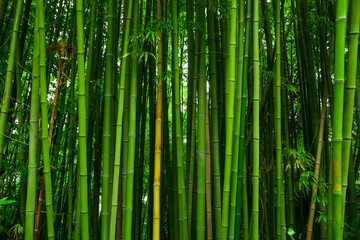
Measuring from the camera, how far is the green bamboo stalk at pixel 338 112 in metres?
1.26

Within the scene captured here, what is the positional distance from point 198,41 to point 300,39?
3.19ft

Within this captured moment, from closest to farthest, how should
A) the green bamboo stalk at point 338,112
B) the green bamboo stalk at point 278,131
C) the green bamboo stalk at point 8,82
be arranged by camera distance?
1. the green bamboo stalk at point 338,112
2. the green bamboo stalk at point 8,82
3. the green bamboo stalk at point 278,131

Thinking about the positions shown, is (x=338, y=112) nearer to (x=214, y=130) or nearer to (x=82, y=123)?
(x=214, y=130)

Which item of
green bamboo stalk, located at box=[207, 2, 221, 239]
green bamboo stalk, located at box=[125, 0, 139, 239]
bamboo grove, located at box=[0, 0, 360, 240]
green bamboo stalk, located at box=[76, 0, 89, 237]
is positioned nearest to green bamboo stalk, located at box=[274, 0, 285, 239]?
bamboo grove, located at box=[0, 0, 360, 240]

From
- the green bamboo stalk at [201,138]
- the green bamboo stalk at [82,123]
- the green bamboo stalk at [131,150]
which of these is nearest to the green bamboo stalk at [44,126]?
the green bamboo stalk at [82,123]

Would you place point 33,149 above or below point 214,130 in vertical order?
below

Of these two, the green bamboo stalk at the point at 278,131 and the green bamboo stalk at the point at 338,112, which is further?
the green bamboo stalk at the point at 278,131

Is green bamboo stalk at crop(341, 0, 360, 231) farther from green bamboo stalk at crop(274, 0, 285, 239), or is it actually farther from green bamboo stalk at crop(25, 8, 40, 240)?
green bamboo stalk at crop(25, 8, 40, 240)

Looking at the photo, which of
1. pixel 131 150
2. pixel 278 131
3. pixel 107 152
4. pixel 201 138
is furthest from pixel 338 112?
pixel 107 152

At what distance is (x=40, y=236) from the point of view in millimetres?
2654

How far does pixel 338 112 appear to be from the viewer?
50.5 inches

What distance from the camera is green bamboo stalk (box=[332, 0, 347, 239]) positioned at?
4.15ft

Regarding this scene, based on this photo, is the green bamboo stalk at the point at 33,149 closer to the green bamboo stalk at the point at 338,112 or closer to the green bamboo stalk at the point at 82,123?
the green bamboo stalk at the point at 82,123

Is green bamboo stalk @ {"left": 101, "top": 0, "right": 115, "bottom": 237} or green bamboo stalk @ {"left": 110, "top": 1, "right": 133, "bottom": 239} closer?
green bamboo stalk @ {"left": 110, "top": 1, "right": 133, "bottom": 239}
